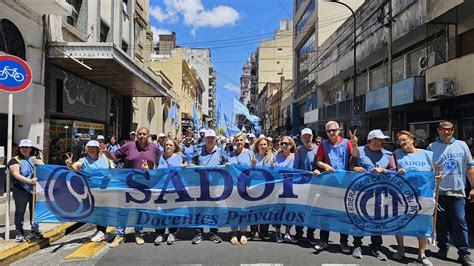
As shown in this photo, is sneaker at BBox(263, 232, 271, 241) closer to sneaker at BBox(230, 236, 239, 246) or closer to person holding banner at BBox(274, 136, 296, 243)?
person holding banner at BBox(274, 136, 296, 243)

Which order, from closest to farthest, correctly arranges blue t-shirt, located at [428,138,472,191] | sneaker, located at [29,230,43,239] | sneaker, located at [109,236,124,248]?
blue t-shirt, located at [428,138,472,191], sneaker, located at [109,236,124,248], sneaker, located at [29,230,43,239]

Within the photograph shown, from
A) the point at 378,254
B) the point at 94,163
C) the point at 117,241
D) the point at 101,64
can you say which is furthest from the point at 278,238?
the point at 101,64

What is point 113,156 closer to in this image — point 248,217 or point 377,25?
point 248,217

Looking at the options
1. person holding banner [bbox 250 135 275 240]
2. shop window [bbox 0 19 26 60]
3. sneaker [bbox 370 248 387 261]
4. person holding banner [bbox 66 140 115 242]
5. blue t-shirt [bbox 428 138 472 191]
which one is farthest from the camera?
shop window [bbox 0 19 26 60]

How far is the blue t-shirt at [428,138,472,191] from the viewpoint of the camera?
6004 mm

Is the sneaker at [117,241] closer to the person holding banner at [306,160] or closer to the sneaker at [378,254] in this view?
the person holding banner at [306,160]

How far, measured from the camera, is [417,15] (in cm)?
1831

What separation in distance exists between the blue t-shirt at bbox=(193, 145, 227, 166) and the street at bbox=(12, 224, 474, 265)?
4.03 ft

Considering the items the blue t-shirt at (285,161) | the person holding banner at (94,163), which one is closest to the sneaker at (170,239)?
the person holding banner at (94,163)

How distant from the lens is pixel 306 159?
22.5 ft

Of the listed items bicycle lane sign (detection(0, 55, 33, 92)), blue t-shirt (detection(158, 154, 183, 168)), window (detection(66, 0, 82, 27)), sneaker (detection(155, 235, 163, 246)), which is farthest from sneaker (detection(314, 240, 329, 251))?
window (detection(66, 0, 82, 27))

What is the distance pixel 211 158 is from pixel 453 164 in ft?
11.8

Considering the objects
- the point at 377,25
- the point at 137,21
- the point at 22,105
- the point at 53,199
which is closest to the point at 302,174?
the point at 53,199

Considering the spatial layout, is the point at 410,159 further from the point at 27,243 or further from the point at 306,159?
the point at 27,243
